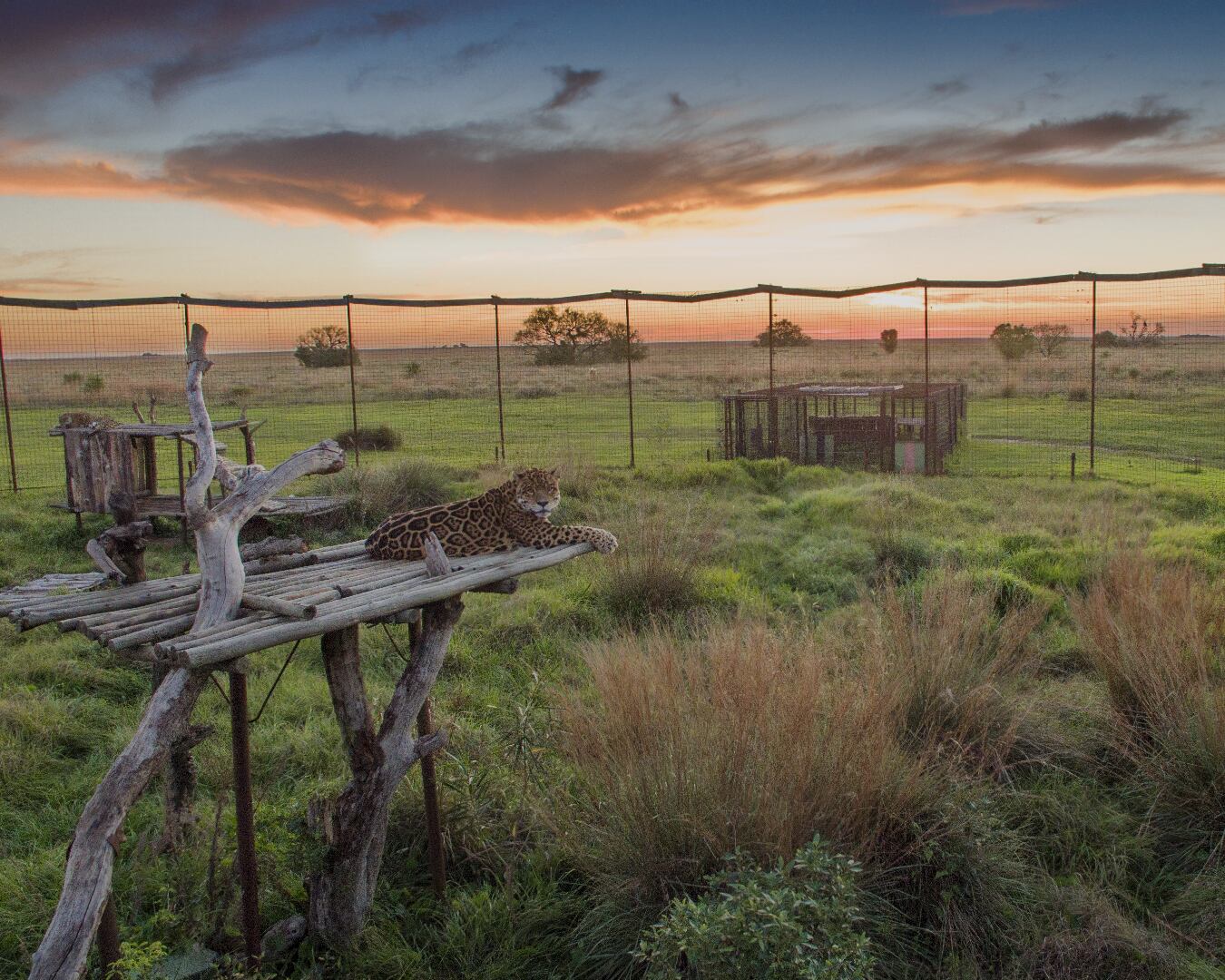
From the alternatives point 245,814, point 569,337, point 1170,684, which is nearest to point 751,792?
point 245,814

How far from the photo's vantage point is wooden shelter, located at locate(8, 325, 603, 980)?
2787 millimetres

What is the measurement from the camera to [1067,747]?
491 cm

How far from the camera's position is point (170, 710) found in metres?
2.93

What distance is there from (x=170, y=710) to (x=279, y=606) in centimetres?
45

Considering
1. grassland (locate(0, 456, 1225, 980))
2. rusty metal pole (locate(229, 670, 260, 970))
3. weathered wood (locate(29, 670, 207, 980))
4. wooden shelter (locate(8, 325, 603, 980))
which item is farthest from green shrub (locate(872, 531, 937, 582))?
weathered wood (locate(29, 670, 207, 980))

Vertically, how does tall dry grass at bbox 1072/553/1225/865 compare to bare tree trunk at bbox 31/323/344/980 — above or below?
below

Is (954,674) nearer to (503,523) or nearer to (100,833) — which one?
(503,523)

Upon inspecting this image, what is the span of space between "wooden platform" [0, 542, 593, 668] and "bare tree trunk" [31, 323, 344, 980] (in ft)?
0.39

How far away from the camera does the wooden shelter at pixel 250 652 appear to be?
279cm

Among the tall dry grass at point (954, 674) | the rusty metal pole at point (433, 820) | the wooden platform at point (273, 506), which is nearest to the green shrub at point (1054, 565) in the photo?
the tall dry grass at point (954, 674)

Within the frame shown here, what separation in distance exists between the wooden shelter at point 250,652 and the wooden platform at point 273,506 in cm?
564

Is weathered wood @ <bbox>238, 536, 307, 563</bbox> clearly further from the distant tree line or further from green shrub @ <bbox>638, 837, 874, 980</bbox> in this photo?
the distant tree line

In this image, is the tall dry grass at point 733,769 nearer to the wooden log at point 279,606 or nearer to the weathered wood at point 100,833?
the wooden log at point 279,606

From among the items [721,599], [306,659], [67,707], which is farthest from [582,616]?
[67,707]
